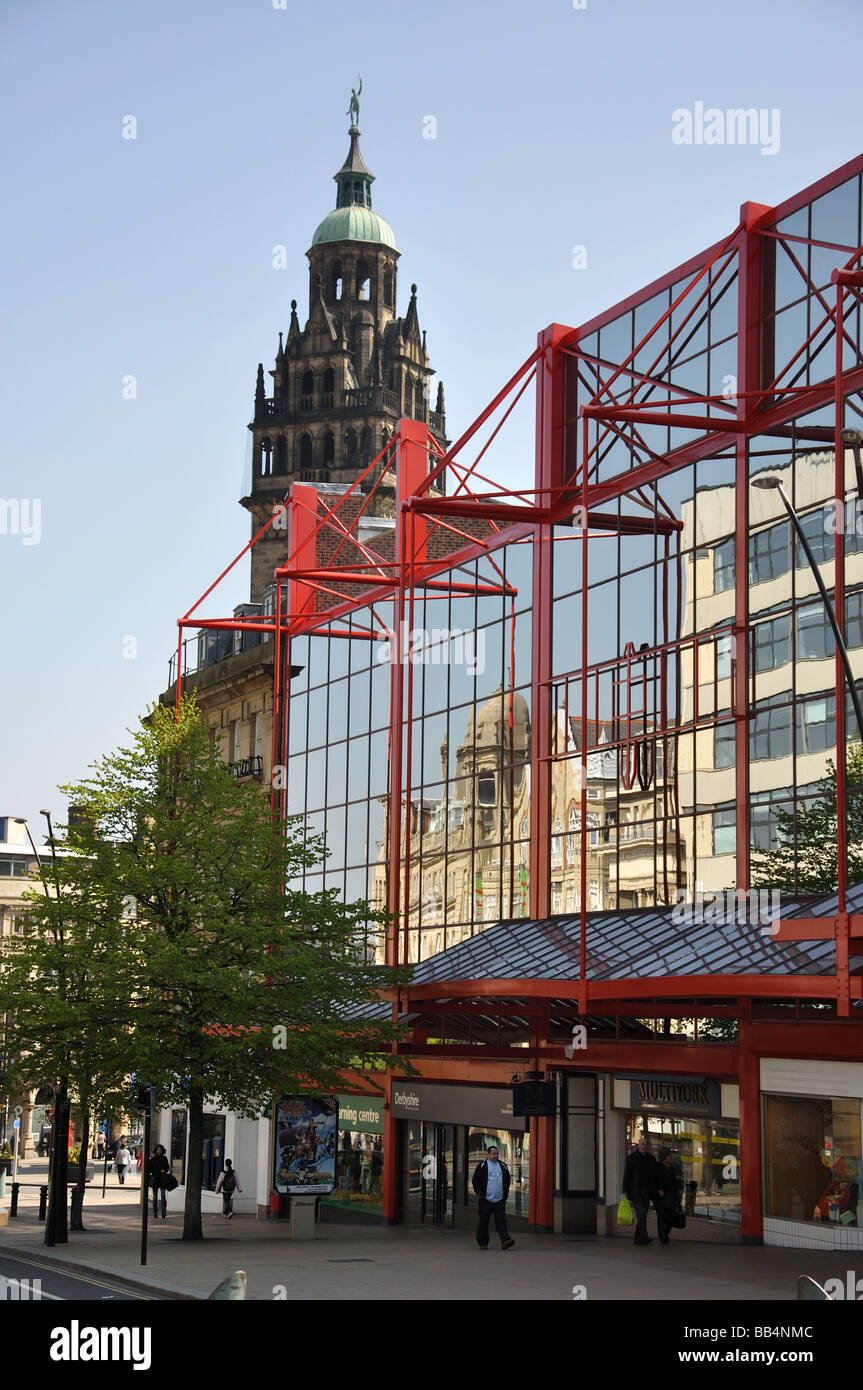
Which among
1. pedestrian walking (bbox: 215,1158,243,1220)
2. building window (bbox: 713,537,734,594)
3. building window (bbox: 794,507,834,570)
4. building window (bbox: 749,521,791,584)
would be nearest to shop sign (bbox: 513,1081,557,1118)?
building window (bbox: 713,537,734,594)

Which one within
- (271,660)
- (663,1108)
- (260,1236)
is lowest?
(260,1236)

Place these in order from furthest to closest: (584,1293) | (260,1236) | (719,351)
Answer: (260,1236) → (719,351) → (584,1293)

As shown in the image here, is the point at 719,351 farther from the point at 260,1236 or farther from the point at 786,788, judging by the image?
the point at 260,1236

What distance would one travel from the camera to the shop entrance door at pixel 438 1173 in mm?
35375

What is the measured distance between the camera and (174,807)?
3459 centimetres

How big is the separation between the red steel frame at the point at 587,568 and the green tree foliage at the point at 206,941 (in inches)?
89.1

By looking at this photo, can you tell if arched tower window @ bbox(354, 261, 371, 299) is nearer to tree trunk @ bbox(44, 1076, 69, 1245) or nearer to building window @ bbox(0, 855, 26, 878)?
building window @ bbox(0, 855, 26, 878)

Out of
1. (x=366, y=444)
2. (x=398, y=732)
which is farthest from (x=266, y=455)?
(x=398, y=732)

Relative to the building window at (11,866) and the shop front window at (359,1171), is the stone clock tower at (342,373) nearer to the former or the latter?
the building window at (11,866)

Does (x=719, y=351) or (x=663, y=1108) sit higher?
(x=719, y=351)

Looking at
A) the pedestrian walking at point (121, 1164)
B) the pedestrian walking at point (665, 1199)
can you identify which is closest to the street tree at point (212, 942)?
the pedestrian walking at point (665, 1199)

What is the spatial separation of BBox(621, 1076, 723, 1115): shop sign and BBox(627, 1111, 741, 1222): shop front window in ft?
0.68
